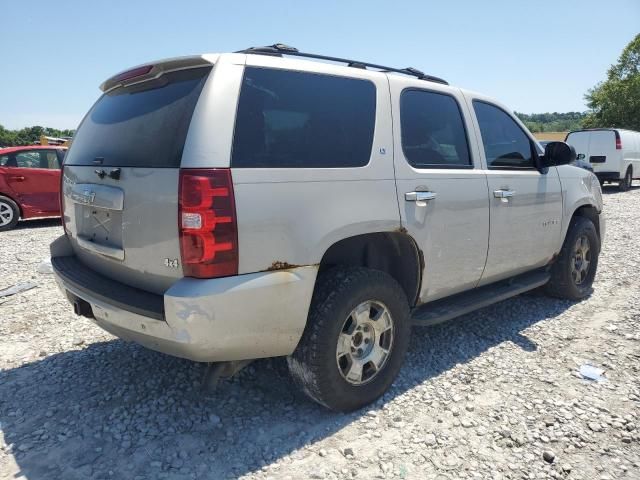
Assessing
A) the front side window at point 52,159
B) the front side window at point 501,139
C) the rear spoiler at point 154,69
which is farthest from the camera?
the front side window at point 52,159

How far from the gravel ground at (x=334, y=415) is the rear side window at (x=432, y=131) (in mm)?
1470

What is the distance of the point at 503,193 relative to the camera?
3586 millimetres

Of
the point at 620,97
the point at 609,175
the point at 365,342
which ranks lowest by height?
the point at 365,342

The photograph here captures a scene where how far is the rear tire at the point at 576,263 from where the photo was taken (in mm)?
4594

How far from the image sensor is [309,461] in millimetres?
2389

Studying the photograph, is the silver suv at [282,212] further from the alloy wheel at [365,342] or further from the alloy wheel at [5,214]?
the alloy wheel at [5,214]

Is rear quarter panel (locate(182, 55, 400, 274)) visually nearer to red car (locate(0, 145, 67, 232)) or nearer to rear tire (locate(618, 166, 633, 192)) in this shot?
red car (locate(0, 145, 67, 232))

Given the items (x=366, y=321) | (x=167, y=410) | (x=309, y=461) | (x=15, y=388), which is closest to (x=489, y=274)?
(x=366, y=321)

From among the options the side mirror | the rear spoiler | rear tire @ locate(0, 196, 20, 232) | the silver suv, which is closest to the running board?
the silver suv

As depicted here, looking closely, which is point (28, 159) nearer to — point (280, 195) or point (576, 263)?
point (280, 195)

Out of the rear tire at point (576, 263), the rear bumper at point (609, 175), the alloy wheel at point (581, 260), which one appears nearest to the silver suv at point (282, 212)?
the rear tire at point (576, 263)

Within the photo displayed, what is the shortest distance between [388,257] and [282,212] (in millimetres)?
1081

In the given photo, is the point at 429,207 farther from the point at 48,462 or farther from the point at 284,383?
the point at 48,462

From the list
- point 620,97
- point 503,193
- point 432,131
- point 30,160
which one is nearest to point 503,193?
point 503,193
